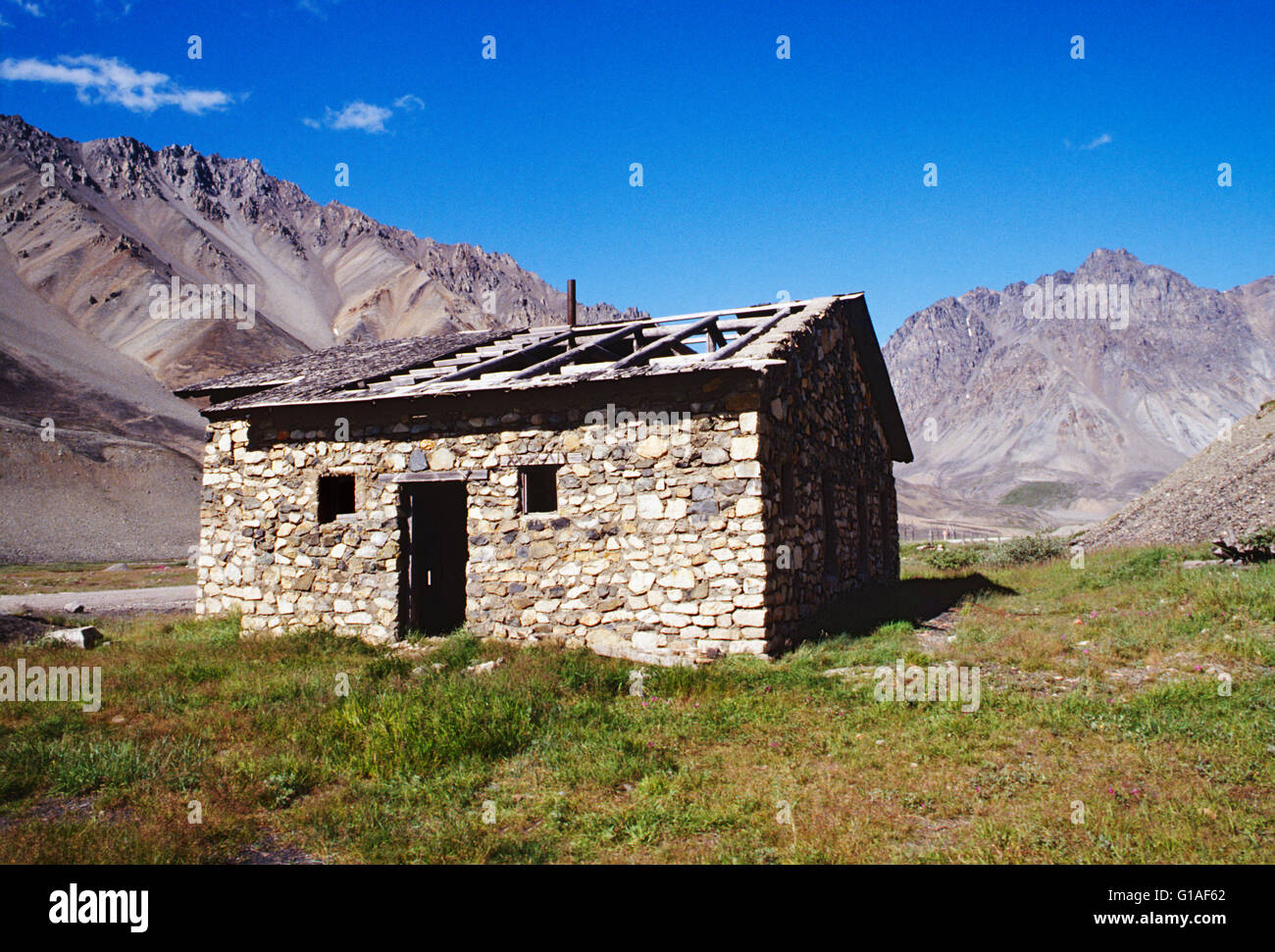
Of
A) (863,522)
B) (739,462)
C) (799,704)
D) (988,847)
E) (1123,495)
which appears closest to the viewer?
(988,847)

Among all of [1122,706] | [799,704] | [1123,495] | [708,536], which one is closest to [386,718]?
[799,704]

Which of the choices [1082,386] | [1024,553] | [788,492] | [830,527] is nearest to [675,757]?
[788,492]

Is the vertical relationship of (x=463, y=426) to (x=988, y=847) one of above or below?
above

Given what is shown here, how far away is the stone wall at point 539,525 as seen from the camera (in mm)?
8695

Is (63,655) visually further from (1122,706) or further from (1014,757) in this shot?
(1122,706)

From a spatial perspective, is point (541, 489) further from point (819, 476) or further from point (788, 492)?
point (819, 476)

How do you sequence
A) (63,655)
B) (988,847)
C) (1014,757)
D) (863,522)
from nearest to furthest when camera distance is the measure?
1. (988,847)
2. (1014,757)
3. (63,655)
4. (863,522)

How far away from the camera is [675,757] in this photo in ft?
18.5

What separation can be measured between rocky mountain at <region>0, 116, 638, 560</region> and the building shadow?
35531 millimetres

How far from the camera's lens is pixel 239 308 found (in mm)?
85500

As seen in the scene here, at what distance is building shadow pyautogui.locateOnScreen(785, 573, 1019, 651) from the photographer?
9977 millimetres

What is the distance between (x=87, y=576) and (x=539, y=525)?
78.3 feet

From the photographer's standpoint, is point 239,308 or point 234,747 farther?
point 239,308

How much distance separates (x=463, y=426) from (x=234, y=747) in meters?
5.15
